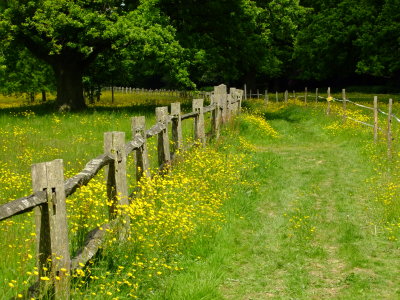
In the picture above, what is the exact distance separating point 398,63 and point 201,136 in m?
24.6

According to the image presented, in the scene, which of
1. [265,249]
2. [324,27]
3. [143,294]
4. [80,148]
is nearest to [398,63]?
[324,27]

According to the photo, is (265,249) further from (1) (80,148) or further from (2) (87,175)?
(1) (80,148)

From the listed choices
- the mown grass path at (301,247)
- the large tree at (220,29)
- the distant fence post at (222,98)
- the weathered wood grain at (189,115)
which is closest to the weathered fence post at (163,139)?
the weathered wood grain at (189,115)

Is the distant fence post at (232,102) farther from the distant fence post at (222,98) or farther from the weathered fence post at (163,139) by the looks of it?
the weathered fence post at (163,139)

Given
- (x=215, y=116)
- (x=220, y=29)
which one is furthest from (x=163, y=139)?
(x=220, y=29)

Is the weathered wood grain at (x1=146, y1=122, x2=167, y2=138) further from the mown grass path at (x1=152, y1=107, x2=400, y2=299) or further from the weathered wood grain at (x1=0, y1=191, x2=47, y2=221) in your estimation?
the weathered wood grain at (x1=0, y1=191, x2=47, y2=221)

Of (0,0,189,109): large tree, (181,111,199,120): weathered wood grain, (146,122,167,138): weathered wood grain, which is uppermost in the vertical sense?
(0,0,189,109): large tree

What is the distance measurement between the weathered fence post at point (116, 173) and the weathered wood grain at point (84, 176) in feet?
0.79

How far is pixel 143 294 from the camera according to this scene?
5145 millimetres

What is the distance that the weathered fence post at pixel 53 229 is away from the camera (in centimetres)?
411

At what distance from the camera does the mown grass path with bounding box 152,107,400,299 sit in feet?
19.2

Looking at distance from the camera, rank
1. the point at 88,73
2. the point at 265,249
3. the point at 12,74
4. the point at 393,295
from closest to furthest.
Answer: the point at 393,295, the point at 265,249, the point at 88,73, the point at 12,74

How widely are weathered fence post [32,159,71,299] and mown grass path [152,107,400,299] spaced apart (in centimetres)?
141

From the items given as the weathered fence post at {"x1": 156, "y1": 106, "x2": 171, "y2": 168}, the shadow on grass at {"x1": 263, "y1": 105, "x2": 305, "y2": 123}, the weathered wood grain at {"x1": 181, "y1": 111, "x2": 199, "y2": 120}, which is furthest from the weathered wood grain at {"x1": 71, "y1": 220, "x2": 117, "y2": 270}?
the shadow on grass at {"x1": 263, "y1": 105, "x2": 305, "y2": 123}
